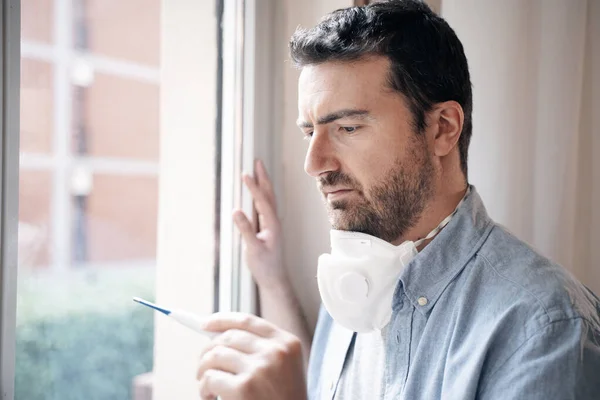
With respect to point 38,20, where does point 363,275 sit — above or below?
below

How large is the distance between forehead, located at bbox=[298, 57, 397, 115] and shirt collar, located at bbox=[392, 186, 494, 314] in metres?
0.27

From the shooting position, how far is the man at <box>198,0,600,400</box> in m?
0.90

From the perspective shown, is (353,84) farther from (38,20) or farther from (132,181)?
(132,181)

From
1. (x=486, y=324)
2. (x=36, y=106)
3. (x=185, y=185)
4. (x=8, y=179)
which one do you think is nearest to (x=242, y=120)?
(x=185, y=185)

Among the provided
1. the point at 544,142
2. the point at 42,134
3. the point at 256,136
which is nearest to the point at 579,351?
the point at 544,142

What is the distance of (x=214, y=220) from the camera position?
1.40 m

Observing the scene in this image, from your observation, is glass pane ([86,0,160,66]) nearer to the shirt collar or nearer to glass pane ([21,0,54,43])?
glass pane ([21,0,54,43])

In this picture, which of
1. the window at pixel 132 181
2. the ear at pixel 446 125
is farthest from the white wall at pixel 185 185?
the ear at pixel 446 125

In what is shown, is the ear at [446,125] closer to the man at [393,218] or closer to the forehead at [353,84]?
the man at [393,218]

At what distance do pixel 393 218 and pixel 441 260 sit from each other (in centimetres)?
11

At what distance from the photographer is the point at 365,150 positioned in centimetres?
96

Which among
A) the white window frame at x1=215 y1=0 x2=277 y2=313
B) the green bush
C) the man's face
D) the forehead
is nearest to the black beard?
the man's face

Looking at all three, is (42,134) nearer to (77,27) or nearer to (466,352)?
(77,27)

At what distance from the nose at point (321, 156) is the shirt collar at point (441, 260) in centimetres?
23
